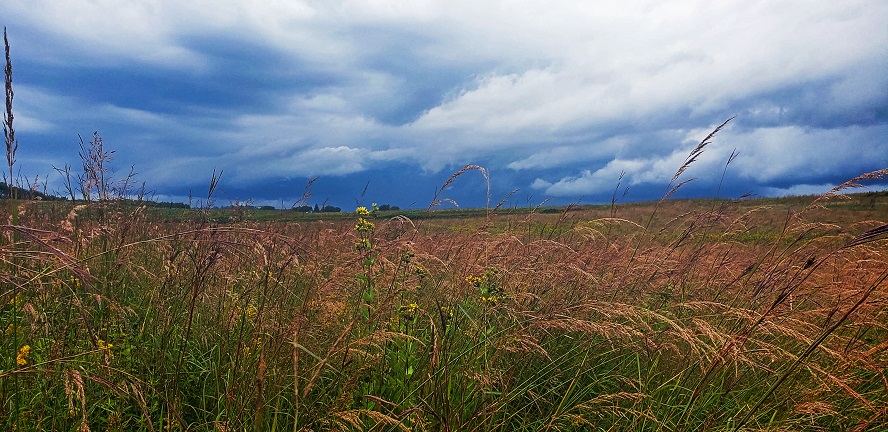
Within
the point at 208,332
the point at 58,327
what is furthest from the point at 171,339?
the point at 58,327

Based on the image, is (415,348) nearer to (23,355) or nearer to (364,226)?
(364,226)

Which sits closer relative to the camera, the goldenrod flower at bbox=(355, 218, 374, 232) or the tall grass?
the tall grass

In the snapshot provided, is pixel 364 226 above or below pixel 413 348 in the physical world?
above

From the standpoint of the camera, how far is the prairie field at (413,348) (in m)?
2.18

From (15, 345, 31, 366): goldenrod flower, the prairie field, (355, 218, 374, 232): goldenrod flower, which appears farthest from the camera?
(355, 218, 374, 232): goldenrod flower

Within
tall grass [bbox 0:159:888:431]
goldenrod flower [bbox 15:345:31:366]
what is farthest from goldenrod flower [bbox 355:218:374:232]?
goldenrod flower [bbox 15:345:31:366]

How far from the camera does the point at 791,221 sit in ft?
14.5

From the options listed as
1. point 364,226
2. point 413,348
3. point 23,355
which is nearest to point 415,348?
point 413,348

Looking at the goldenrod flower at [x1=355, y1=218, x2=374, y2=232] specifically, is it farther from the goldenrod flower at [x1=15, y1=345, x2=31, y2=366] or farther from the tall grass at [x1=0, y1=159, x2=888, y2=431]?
the goldenrod flower at [x1=15, y1=345, x2=31, y2=366]

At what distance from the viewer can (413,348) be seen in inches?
119

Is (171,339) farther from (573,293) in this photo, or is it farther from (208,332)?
(573,293)

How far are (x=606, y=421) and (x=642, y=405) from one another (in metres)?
0.22

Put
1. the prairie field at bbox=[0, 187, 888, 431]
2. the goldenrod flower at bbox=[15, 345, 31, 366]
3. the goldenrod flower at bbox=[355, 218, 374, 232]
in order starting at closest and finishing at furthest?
the prairie field at bbox=[0, 187, 888, 431] < the goldenrod flower at bbox=[15, 345, 31, 366] < the goldenrod flower at bbox=[355, 218, 374, 232]

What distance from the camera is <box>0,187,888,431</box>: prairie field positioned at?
2.18 metres
